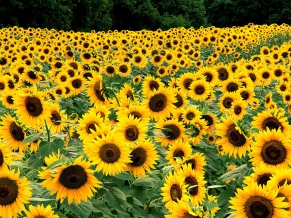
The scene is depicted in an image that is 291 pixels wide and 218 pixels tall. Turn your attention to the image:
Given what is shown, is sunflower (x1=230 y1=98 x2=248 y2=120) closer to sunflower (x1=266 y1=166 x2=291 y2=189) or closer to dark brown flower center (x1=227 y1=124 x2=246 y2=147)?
dark brown flower center (x1=227 y1=124 x2=246 y2=147)

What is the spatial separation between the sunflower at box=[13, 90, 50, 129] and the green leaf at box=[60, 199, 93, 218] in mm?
742

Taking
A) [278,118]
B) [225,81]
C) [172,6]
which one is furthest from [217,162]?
[172,6]

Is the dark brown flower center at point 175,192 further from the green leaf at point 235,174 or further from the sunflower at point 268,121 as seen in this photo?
the sunflower at point 268,121

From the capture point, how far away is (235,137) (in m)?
3.56

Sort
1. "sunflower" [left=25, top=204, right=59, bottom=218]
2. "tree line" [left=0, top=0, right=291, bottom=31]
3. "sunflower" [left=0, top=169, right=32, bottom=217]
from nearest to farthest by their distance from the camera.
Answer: "sunflower" [left=25, top=204, right=59, bottom=218] → "sunflower" [left=0, top=169, right=32, bottom=217] → "tree line" [left=0, top=0, right=291, bottom=31]

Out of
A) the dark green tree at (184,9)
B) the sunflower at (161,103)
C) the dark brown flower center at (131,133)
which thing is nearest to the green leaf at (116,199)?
the dark brown flower center at (131,133)

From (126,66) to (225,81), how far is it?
237 centimetres

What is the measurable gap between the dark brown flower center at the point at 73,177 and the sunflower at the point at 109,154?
19 centimetres

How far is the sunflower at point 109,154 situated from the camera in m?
2.75

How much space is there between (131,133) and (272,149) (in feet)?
2.92

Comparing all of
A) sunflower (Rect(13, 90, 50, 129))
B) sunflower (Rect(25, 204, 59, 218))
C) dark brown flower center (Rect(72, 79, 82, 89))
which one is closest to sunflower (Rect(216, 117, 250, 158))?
sunflower (Rect(13, 90, 50, 129))

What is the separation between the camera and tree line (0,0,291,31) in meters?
25.1

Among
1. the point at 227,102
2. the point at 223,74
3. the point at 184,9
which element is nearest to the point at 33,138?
the point at 227,102

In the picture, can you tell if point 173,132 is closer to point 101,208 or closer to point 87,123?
point 87,123
